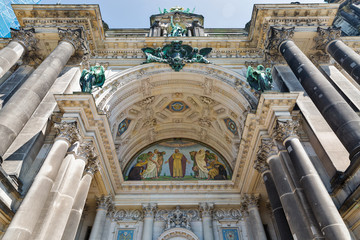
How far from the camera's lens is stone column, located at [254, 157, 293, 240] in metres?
8.12

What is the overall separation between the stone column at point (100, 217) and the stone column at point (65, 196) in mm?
3089

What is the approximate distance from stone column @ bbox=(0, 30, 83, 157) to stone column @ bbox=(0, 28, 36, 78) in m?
1.18

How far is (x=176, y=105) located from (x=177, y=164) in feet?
12.3

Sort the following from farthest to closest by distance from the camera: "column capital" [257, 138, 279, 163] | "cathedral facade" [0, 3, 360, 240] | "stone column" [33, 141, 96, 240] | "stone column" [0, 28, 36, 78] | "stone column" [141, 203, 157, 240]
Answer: "stone column" [141, 203, 157, 240], "stone column" [0, 28, 36, 78], "column capital" [257, 138, 279, 163], "cathedral facade" [0, 3, 360, 240], "stone column" [33, 141, 96, 240]

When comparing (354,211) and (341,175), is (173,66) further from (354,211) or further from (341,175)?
(354,211)

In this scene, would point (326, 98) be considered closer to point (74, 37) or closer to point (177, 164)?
point (177, 164)

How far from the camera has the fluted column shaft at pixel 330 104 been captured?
7.63 meters

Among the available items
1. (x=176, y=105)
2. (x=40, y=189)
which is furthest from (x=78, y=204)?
(x=176, y=105)

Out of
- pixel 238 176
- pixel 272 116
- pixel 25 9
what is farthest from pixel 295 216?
pixel 25 9

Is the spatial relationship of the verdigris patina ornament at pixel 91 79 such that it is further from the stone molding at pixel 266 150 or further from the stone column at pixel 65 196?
the stone molding at pixel 266 150

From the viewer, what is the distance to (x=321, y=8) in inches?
539

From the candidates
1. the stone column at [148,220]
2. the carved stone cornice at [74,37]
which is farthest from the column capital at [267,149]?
the carved stone cornice at [74,37]

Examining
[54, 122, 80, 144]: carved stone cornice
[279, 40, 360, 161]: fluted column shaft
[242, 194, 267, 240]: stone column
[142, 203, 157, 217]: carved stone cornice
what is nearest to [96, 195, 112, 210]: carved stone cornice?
[142, 203, 157, 217]: carved stone cornice

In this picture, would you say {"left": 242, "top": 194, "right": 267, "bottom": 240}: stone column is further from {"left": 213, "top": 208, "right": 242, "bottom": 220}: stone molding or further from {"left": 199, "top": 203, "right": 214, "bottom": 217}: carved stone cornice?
{"left": 199, "top": 203, "right": 214, "bottom": 217}: carved stone cornice
